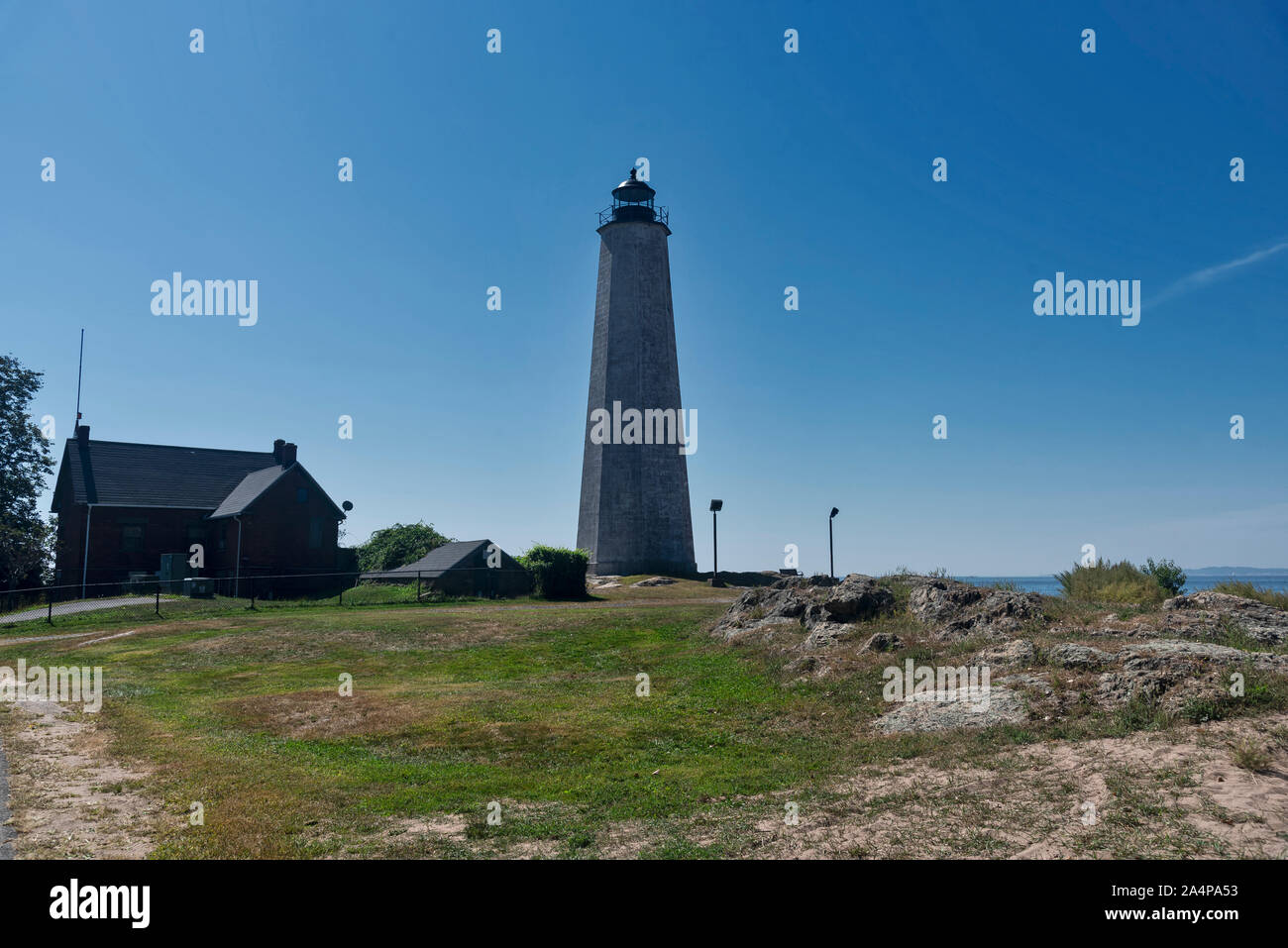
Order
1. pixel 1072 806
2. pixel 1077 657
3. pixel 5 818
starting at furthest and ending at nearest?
pixel 1077 657 < pixel 5 818 < pixel 1072 806

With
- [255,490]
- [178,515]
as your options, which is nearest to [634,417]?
[255,490]

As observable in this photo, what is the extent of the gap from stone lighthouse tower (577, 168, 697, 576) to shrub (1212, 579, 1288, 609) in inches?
1222

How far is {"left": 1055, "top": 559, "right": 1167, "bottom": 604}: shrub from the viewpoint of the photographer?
1811cm

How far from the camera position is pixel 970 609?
16.0 meters

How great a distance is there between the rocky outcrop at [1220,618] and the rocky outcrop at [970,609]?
2.24 metres

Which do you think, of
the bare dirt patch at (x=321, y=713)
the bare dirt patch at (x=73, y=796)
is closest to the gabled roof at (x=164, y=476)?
the bare dirt patch at (x=321, y=713)

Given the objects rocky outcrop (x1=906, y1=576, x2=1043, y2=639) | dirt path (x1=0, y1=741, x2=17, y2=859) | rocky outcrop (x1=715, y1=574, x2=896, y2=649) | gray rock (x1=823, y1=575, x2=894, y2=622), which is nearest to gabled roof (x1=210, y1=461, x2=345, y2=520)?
rocky outcrop (x1=715, y1=574, x2=896, y2=649)

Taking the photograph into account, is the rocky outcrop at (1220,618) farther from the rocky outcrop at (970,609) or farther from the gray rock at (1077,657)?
the rocky outcrop at (970,609)

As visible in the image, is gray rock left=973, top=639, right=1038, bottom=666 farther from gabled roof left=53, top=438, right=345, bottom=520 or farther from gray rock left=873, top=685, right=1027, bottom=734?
gabled roof left=53, top=438, right=345, bottom=520

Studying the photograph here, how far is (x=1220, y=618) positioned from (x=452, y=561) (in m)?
33.7

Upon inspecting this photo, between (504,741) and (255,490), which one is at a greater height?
(255,490)

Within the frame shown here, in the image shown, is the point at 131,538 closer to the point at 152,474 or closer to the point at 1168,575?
the point at 152,474

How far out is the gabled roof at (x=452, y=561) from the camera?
3953 centimetres
